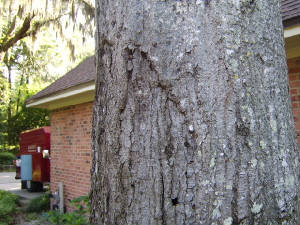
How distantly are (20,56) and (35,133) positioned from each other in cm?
1940

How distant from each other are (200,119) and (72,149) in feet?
26.2

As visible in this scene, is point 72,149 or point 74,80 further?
point 72,149

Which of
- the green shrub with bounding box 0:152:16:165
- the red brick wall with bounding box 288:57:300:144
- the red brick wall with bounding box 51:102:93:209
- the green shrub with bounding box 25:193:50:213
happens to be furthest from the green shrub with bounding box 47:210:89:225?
the green shrub with bounding box 0:152:16:165

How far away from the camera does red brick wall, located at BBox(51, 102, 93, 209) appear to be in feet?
27.0

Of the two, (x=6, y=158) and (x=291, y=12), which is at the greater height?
(x=291, y=12)

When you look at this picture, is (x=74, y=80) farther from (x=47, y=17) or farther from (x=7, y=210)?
(x=47, y=17)

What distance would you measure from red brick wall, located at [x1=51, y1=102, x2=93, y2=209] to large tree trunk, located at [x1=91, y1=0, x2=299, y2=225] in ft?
22.0

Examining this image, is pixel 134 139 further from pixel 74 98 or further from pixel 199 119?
pixel 74 98

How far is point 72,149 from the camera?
8914 millimetres

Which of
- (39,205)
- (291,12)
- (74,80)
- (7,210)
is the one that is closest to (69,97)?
(74,80)

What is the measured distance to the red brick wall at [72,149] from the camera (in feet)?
27.0

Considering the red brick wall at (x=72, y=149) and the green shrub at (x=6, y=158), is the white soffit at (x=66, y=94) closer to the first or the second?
the red brick wall at (x=72, y=149)

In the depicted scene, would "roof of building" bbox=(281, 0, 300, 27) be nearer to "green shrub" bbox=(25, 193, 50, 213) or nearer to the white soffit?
the white soffit

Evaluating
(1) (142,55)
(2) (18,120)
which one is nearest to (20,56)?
(2) (18,120)
